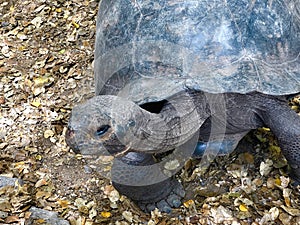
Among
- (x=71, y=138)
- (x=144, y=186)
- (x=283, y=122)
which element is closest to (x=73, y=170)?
(x=144, y=186)

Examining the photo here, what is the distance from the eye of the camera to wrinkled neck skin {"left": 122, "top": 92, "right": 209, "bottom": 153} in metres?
2.76

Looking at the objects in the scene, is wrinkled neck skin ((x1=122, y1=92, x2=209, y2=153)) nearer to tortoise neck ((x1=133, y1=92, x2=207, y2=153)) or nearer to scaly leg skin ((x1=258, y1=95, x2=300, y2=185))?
tortoise neck ((x1=133, y1=92, x2=207, y2=153))

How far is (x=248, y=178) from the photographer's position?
12.7 ft

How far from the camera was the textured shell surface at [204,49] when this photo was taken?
3.09 meters

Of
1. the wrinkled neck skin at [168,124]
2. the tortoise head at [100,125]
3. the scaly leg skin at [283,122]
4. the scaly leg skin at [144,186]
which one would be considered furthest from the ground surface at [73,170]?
the tortoise head at [100,125]

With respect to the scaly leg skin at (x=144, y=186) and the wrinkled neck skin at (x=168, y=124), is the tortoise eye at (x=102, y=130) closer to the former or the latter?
the wrinkled neck skin at (x=168, y=124)

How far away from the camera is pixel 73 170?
13.4 ft

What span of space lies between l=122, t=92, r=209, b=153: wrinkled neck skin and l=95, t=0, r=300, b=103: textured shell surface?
0.10m

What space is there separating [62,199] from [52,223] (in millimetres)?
340

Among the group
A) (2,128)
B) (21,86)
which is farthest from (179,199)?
(21,86)

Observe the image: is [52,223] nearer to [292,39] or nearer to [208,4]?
[208,4]

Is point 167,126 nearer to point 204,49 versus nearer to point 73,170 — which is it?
point 204,49

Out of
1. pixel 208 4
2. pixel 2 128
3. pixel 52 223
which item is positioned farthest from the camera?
pixel 2 128

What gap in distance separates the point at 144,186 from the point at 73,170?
72 cm
